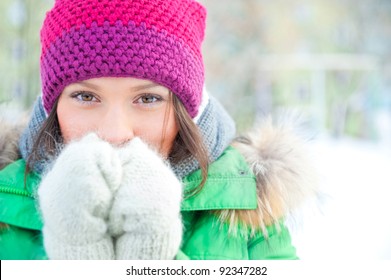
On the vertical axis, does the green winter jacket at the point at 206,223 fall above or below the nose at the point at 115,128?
below

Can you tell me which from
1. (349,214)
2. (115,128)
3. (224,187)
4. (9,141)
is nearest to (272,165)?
(224,187)

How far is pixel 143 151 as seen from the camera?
2.61 ft

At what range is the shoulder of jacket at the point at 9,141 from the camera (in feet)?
3.46

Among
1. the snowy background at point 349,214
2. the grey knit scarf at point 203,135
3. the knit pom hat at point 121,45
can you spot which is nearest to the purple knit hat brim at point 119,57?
the knit pom hat at point 121,45

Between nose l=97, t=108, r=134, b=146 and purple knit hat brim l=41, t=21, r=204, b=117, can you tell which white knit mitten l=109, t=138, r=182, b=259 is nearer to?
nose l=97, t=108, r=134, b=146

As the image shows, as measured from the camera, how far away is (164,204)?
2.45ft

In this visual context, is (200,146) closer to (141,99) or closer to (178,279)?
(141,99)

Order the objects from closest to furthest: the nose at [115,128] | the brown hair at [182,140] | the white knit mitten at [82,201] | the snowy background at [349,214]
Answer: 1. the white knit mitten at [82,201]
2. the nose at [115,128]
3. the brown hair at [182,140]
4. the snowy background at [349,214]

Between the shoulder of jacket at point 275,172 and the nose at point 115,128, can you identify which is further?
the shoulder of jacket at point 275,172

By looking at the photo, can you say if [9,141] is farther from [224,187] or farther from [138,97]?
[224,187]

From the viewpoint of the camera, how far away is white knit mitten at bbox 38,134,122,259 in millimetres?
713

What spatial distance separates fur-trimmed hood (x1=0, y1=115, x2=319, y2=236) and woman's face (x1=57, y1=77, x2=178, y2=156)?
22 centimetres

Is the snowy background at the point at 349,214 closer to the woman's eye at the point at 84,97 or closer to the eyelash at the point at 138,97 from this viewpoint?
the eyelash at the point at 138,97

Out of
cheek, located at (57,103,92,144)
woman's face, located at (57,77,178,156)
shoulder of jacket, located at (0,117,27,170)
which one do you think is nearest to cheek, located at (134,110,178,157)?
woman's face, located at (57,77,178,156)
